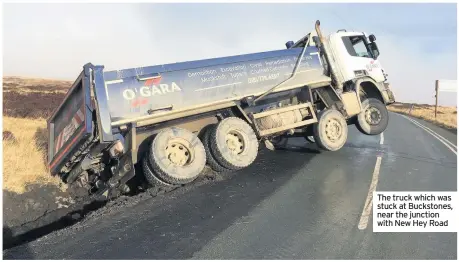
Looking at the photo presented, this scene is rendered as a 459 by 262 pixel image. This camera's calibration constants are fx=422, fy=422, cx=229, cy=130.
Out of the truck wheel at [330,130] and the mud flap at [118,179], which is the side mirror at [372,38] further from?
the mud flap at [118,179]

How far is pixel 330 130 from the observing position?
9102 mm

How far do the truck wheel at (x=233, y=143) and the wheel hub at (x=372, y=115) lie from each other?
3819 millimetres

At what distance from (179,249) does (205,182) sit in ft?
8.69

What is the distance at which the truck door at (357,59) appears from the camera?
969 centimetres

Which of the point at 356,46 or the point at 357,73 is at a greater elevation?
the point at 356,46

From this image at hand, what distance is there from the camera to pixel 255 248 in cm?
457

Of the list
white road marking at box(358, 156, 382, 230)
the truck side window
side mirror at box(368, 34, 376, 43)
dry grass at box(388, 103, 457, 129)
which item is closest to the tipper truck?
the truck side window

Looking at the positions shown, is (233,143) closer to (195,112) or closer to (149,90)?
(195,112)

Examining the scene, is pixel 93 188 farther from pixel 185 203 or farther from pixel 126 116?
pixel 185 203

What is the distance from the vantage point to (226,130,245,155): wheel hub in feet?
25.1

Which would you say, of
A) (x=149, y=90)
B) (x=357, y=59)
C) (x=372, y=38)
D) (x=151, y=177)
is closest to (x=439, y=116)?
(x=372, y=38)

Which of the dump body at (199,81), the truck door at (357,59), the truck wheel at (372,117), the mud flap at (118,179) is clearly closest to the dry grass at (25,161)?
the mud flap at (118,179)

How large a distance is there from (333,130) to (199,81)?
3362 millimetres

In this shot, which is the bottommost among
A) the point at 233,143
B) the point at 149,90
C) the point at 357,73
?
the point at 233,143
